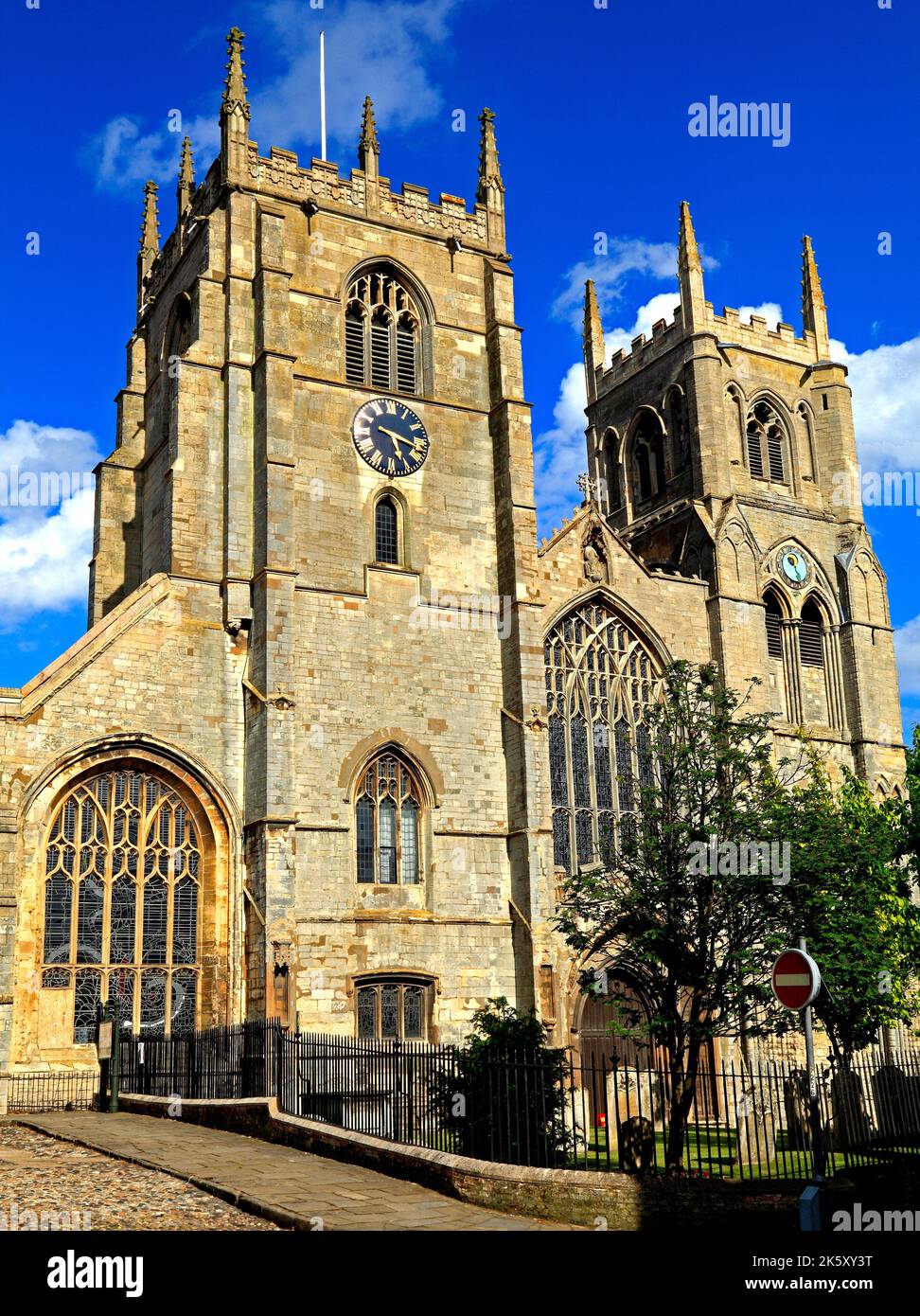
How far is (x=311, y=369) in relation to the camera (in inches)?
1158

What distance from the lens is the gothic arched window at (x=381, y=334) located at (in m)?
30.5

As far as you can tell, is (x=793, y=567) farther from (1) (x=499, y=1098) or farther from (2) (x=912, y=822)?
(1) (x=499, y=1098)

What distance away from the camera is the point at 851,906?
20906 millimetres

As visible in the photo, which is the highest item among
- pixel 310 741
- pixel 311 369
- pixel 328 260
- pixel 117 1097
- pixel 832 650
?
pixel 328 260

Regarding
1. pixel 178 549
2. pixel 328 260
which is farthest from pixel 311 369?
pixel 178 549

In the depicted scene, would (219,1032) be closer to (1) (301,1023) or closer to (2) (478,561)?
(1) (301,1023)

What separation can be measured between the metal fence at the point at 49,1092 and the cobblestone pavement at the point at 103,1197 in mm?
7227

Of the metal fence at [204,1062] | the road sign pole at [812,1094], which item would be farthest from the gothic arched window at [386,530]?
the road sign pole at [812,1094]

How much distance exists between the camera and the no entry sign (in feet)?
33.0

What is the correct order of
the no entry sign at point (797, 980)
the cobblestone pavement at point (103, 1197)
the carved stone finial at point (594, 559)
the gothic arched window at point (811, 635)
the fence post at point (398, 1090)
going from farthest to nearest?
the gothic arched window at point (811, 635) < the carved stone finial at point (594, 559) < the fence post at point (398, 1090) < the cobblestone pavement at point (103, 1197) < the no entry sign at point (797, 980)

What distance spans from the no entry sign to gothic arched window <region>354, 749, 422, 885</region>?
56.0 ft

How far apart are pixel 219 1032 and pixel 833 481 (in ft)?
→ 84.0

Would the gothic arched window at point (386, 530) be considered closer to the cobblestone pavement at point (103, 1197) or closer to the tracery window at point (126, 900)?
the tracery window at point (126, 900)

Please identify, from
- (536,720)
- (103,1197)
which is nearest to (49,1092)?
(103,1197)
